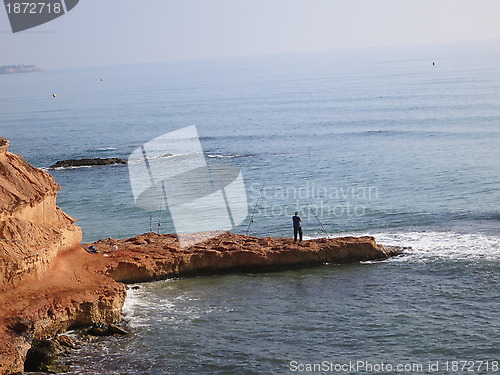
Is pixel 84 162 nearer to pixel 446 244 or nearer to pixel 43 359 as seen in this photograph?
pixel 446 244

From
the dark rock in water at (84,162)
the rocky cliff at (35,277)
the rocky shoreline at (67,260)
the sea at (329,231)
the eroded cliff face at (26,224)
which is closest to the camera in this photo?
the rocky cliff at (35,277)

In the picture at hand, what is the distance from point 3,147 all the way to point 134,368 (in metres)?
9.60

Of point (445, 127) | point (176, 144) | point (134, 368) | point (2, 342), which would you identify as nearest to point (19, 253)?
point (2, 342)

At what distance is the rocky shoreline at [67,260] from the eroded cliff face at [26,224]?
0.03 m

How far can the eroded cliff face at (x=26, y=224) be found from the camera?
2400cm

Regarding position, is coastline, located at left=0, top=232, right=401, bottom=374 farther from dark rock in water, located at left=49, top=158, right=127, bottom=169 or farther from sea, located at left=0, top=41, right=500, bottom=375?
dark rock in water, located at left=49, top=158, right=127, bottom=169

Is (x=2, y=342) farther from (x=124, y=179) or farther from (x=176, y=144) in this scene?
(x=176, y=144)

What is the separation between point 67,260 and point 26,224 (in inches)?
109

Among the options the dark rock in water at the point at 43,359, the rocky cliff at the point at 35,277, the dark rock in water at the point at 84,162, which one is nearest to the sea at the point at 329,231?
the dark rock in water at the point at 43,359

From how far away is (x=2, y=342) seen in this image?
857 inches

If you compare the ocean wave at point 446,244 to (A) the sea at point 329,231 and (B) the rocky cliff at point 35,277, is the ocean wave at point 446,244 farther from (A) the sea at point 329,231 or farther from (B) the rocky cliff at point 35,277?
(B) the rocky cliff at point 35,277

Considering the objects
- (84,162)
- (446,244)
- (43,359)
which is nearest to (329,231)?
(446,244)

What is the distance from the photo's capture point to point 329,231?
1551 inches

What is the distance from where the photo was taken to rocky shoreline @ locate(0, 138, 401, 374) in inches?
925
